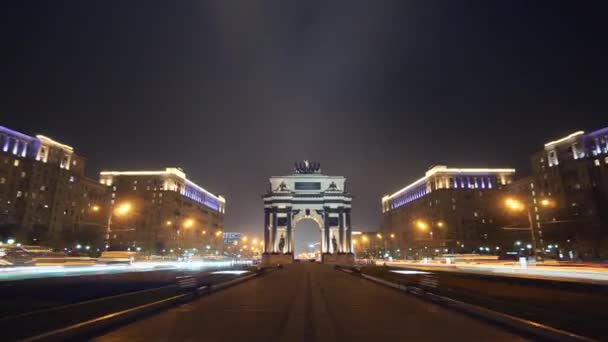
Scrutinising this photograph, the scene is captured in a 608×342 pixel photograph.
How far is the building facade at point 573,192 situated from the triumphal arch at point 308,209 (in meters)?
52.0

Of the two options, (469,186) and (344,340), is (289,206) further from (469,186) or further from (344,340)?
(344,340)

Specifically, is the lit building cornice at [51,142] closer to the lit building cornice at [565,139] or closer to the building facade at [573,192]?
the building facade at [573,192]

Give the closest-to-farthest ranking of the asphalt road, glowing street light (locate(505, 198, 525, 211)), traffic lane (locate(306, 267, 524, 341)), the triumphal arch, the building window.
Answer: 1. the asphalt road
2. traffic lane (locate(306, 267, 524, 341))
3. glowing street light (locate(505, 198, 525, 211))
4. the building window
5. the triumphal arch

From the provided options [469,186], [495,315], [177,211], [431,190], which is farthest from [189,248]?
[495,315]

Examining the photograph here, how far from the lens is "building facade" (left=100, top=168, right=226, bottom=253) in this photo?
124625mm

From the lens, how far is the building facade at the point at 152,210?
4906 inches

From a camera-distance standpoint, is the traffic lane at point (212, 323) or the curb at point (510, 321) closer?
the curb at point (510, 321)

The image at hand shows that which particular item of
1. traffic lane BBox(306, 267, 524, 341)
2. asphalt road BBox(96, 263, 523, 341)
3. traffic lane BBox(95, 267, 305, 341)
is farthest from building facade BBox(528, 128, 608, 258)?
traffic lane BBox(95, 267, 305, 341)

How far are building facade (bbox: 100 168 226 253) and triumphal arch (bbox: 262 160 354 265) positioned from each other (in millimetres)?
35820

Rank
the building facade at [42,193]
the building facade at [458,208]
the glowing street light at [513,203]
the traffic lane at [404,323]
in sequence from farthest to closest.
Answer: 1. the building facade at [458,208]
2. the building facade at [42,193]
3. the glowing street light at [513,203]
4. the traffic lane at [404,323]

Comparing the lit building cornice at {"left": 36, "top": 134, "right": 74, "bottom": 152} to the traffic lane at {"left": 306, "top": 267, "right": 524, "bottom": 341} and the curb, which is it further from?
the curb

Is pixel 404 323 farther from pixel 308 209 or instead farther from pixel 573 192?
pixel 573 192

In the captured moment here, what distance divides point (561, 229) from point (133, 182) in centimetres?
13384

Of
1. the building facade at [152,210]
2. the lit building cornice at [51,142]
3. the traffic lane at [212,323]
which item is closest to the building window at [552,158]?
the traffic lane at [212,323]
